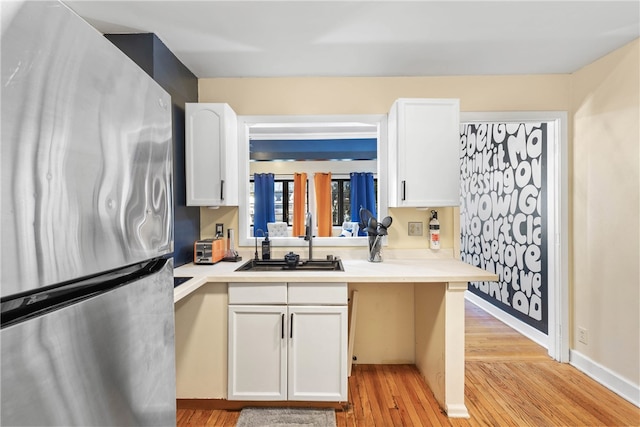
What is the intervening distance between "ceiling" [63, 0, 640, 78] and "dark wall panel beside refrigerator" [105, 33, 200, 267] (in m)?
0.07

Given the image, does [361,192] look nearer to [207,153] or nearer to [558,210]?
[558,210]

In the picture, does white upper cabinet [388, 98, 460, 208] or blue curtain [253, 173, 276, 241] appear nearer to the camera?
white upper cabinet [388, 98, 460, 208]

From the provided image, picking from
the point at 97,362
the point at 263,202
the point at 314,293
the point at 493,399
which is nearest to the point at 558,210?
the point at 493,399

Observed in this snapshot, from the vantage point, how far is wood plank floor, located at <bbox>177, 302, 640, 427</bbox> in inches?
68.7

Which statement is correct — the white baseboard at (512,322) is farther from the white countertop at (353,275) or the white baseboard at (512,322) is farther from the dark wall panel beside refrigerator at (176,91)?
the dark wall panel beside refrigerator at (176,91)

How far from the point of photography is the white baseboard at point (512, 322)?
106 inches

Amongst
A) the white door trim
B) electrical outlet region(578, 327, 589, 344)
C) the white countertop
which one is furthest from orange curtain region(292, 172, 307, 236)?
electrical outlet region(578, 327, 589, 344)

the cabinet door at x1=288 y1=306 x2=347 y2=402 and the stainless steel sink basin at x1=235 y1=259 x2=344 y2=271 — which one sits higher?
the stainless steel sink basin at x1=235 y1=259 x2=344 y2=271

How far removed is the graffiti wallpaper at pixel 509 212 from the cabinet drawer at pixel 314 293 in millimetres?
1930

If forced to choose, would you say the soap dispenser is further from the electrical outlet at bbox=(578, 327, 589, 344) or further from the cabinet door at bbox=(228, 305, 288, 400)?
the electrical outlet at bbox=(578, 327, 589, 344)

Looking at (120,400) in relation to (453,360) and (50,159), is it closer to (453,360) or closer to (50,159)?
(50,159)

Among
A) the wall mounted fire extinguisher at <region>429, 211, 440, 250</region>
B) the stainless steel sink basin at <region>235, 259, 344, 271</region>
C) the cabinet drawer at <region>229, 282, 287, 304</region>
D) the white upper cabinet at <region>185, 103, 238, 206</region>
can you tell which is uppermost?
the white upper cabinet at <region>185, 103, 238, 206</region>

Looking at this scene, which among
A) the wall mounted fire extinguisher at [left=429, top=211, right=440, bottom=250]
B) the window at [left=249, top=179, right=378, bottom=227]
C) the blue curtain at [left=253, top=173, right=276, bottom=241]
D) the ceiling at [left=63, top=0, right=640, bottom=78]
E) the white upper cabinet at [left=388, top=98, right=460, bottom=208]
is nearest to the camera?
the ceiling at [left=63, top=0, right=640, bottom=78]

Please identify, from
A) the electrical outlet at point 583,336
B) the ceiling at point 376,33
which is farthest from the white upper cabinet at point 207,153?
the electrical outlet at point 583,336
